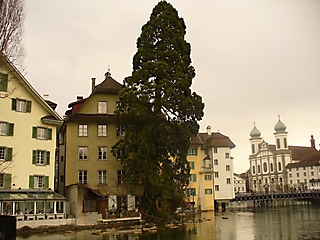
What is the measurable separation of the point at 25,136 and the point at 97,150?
7.67m

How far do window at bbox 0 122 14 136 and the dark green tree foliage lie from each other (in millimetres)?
8954

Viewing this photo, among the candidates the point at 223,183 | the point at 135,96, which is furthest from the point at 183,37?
the point at 223,183

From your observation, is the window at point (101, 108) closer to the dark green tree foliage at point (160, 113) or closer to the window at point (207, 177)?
the dark green tree foliage at point (160, 113)

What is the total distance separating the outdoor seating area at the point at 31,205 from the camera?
3002 cm

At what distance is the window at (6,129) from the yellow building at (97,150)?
6732 millimetres

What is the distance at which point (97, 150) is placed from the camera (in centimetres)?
3919

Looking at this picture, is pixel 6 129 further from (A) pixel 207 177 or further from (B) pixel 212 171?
(B) pixel 212 171

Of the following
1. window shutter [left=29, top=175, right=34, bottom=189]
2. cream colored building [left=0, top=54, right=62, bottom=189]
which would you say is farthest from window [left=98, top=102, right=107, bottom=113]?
window shutter [left=29, top=175, right=34, bottom=189]

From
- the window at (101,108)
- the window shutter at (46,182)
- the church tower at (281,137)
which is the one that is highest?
the church tower at (281,137)

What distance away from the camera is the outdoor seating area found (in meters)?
30.0

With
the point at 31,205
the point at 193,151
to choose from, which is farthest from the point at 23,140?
the point at 193,151

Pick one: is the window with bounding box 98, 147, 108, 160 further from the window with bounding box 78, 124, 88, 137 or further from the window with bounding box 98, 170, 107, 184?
the window with bounding box 78, 124, 88, 137

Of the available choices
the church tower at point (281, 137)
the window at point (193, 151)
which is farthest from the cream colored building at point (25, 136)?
the church tower at point (281, 137)

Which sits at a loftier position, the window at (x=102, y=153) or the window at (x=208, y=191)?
the window at (x=102, y=153)
